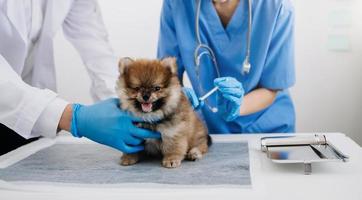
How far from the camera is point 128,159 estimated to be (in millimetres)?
1135

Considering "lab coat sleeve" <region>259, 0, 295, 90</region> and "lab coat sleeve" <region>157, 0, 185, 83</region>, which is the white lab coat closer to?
"lab coat sleeve" <region>157, 0, 185, 83</region>

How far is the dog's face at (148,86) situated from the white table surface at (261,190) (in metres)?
0.26

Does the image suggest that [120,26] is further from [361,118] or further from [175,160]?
[361,118]

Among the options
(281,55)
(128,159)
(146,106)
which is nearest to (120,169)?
(128,159)

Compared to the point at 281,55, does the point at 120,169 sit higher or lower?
lower

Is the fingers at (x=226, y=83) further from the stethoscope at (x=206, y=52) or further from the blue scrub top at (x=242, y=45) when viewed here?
the blue scrub top at (x=242, y=45)

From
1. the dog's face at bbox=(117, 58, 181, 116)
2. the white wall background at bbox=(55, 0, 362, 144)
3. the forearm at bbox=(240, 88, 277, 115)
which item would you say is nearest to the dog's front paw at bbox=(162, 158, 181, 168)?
the dog's face at bbox=(117, 58, 181, 116)

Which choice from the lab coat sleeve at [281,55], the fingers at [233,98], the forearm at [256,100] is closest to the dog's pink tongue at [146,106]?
the fingers at [233,98]

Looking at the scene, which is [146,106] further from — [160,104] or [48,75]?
[48,75]

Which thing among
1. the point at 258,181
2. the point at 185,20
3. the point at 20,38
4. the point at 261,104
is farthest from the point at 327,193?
the point at 20,38

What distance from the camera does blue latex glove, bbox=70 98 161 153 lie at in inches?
44.3

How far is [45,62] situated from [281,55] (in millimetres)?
909

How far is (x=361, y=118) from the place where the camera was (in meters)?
2.27

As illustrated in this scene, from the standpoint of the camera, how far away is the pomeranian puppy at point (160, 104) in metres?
1.07
